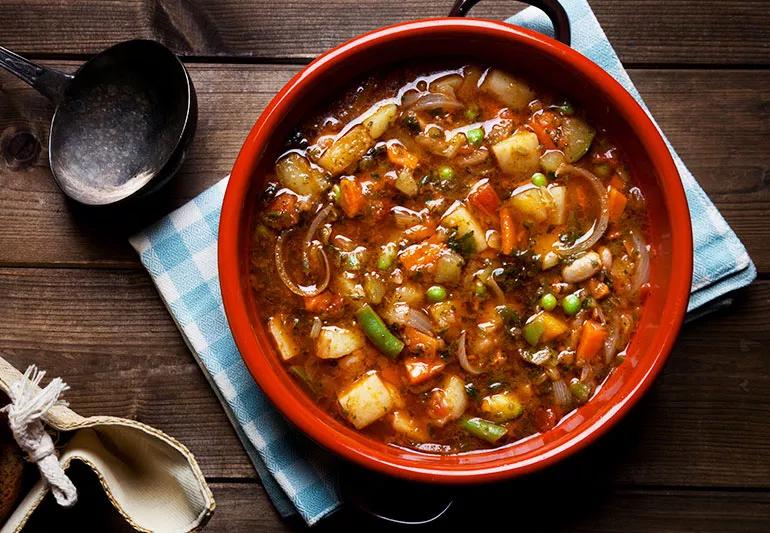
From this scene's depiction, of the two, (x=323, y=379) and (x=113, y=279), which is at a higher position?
(x=113, y=279)

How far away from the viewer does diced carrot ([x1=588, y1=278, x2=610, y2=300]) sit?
2754mm

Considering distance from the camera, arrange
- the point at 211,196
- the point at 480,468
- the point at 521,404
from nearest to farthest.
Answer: the point at 480,468
the point at 521,404
the point at 211,196

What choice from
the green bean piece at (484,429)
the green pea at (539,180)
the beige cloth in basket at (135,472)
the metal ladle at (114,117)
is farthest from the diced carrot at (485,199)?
the beige cloth in basket at (135,472)

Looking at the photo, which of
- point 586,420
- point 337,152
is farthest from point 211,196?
point 586,420

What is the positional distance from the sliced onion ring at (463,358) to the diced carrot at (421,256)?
0.28m

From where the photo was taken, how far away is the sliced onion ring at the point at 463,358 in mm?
2729

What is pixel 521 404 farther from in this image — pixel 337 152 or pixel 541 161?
pixel 337 152

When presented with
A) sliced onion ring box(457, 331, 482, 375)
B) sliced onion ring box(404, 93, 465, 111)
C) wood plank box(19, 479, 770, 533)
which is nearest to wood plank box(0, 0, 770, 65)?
sliced onion ring box(404, 93, 465, 111)

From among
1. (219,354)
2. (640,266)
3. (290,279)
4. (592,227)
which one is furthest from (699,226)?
(219,354)

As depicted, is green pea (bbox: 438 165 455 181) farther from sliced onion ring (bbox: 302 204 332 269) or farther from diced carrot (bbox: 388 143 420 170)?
sliced onion ring (bbox: 302 204 332 269)

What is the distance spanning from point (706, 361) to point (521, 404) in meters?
0.90

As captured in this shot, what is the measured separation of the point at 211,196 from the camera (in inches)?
119

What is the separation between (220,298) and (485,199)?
1.08 m

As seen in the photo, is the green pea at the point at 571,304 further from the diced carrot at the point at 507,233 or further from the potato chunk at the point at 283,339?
the potato chunk at the point at 283,339
